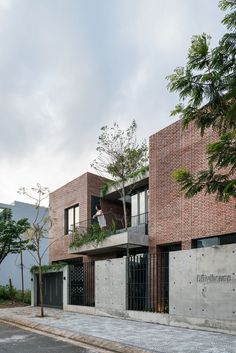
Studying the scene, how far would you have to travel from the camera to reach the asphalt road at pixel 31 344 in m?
11.1

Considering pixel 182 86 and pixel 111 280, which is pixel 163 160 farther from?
pixel 182 86

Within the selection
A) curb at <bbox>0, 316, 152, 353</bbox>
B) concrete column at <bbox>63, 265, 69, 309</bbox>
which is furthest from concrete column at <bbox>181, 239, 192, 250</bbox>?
concrete column at <bbox>63, 265, 69, 309</bbox>

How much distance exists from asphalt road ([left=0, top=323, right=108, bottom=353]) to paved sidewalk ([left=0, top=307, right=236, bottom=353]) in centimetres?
60

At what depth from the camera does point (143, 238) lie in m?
20.4

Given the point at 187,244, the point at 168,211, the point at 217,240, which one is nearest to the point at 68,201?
the point at 168,211

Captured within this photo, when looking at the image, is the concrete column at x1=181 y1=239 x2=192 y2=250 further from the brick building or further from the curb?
the curb


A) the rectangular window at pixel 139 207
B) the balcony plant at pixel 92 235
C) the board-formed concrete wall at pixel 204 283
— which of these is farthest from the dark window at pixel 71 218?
the board-formed concrete wall at pixel 204 283

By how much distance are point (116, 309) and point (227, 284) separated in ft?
21.4

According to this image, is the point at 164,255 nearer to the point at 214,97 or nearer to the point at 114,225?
the point at 114,225

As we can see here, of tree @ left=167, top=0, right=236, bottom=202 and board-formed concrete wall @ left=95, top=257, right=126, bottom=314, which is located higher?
tree @ left=167, top=0, right=236, bottom=202

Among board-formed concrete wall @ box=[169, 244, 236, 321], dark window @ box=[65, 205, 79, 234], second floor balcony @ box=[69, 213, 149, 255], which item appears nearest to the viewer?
board-formed concrete wall @ box=[169, 244, 236, 321]

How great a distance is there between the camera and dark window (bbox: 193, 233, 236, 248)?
16438 millimetres

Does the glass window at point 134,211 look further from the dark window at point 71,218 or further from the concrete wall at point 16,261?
the concrete wall at point 16,261

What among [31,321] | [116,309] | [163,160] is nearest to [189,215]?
[163,160]
